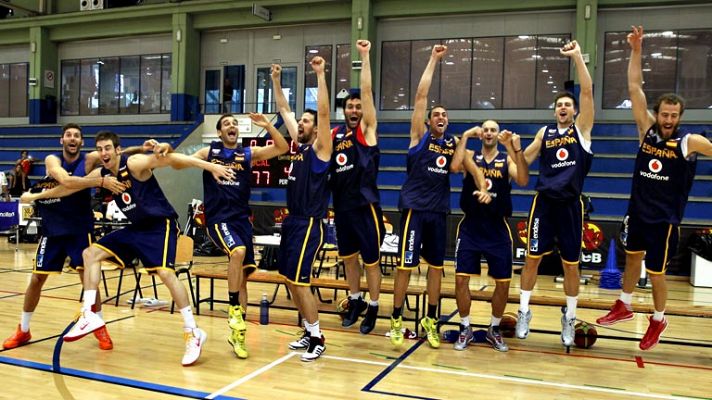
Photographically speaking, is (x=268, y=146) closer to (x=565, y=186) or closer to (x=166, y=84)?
(x=565, y=186)

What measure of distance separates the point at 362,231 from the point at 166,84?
19141 millimetres

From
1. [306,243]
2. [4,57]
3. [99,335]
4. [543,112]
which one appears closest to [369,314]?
[306,243]

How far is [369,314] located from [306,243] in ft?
4.51

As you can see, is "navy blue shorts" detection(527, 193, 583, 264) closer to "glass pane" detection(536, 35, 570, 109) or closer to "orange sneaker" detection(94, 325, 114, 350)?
"orange sneaker" detection(94, 325, 114, 350)

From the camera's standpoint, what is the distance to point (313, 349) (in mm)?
5340

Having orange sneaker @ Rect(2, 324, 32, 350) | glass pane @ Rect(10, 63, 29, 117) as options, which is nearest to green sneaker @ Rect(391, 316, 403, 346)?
orange sneaker @ Rect(2, 324, 32, 350)

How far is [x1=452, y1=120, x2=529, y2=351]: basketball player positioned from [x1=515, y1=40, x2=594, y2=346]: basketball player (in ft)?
0.78

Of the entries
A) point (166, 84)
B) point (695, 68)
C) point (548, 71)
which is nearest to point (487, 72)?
point (548, 71)

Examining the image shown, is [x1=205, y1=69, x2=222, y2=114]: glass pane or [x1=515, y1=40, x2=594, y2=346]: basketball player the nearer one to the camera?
[x1=515, y1=40, x2=594, y2=346]: basketball player

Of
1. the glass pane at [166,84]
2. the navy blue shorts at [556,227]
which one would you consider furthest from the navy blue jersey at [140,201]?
the glass pane at [166,84]

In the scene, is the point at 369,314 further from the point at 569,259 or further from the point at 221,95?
the point at 221,95

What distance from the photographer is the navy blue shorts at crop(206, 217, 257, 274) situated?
5.48 m

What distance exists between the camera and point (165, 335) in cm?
617

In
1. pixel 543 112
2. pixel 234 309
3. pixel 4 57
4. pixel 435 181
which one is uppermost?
pixel 4 57
